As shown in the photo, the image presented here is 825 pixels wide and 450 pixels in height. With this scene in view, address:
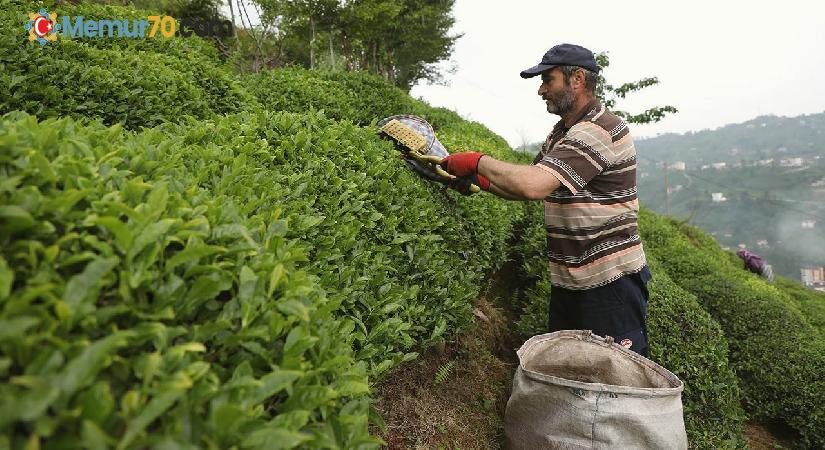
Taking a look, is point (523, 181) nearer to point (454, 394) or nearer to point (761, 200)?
point (454, 394)

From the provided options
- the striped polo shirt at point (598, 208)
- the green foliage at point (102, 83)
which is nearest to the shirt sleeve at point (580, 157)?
the striped polo shirt at point (598, 208)

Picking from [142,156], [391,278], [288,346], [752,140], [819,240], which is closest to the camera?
[288,346]

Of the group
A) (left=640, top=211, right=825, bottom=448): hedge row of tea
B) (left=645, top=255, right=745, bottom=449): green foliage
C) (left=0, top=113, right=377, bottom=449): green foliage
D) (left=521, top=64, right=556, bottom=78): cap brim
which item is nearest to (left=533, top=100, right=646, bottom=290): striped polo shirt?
(left=521, top=64, right=556, bottom=78): cap brim

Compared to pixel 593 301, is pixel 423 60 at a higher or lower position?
higher

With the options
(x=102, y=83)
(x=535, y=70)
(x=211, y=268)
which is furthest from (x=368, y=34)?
(x=211, y=268)

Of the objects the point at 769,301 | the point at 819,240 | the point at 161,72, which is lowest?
the point at 819,240

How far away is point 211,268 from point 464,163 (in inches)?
78.7

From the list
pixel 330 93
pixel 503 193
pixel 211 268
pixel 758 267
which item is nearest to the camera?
pixel 211 268

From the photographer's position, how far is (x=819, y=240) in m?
79.2

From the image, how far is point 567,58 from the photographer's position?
9.68 feet

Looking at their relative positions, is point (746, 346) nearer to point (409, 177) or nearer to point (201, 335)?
point (409, 177)

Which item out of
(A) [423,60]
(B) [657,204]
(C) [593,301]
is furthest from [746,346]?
(B) [657,204]

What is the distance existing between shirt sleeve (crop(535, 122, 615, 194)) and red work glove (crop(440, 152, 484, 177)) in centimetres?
39

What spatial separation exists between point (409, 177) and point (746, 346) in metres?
5.66
